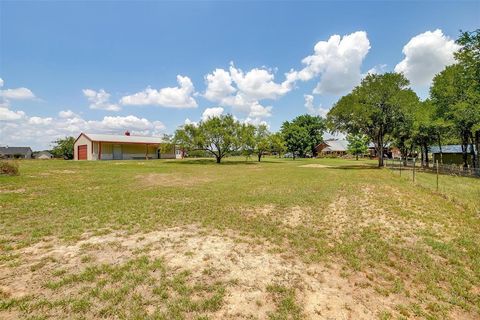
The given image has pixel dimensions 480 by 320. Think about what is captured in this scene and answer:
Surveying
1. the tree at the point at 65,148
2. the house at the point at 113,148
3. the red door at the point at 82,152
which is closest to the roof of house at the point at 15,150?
the tree at the point at 65,148

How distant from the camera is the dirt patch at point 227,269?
12.1 feet

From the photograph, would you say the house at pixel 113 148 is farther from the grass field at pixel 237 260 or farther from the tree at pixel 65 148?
the grass field at pixel 237 260

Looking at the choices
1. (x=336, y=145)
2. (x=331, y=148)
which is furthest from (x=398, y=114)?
(x=336, y=145)

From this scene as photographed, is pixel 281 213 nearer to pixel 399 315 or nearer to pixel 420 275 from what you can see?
pixel 420 275

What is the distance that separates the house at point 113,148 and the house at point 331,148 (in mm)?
52214

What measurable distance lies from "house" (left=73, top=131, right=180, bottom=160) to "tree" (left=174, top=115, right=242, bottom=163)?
2.85m

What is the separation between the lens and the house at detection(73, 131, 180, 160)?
38438 mm

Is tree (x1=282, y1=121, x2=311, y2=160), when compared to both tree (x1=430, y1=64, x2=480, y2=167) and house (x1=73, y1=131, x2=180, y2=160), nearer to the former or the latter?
house (x1=73, y1=131, x2=180, y2=160)

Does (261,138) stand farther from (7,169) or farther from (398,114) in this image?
(7,169)

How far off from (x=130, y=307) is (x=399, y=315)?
392 centimetres

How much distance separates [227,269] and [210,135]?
30.9m

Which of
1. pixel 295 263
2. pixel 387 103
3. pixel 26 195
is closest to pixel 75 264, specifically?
pixel 295 263

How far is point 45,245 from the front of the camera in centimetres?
559

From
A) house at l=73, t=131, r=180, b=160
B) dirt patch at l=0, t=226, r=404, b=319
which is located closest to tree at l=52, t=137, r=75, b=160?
house at l=73, t=131, r=180, b=160
